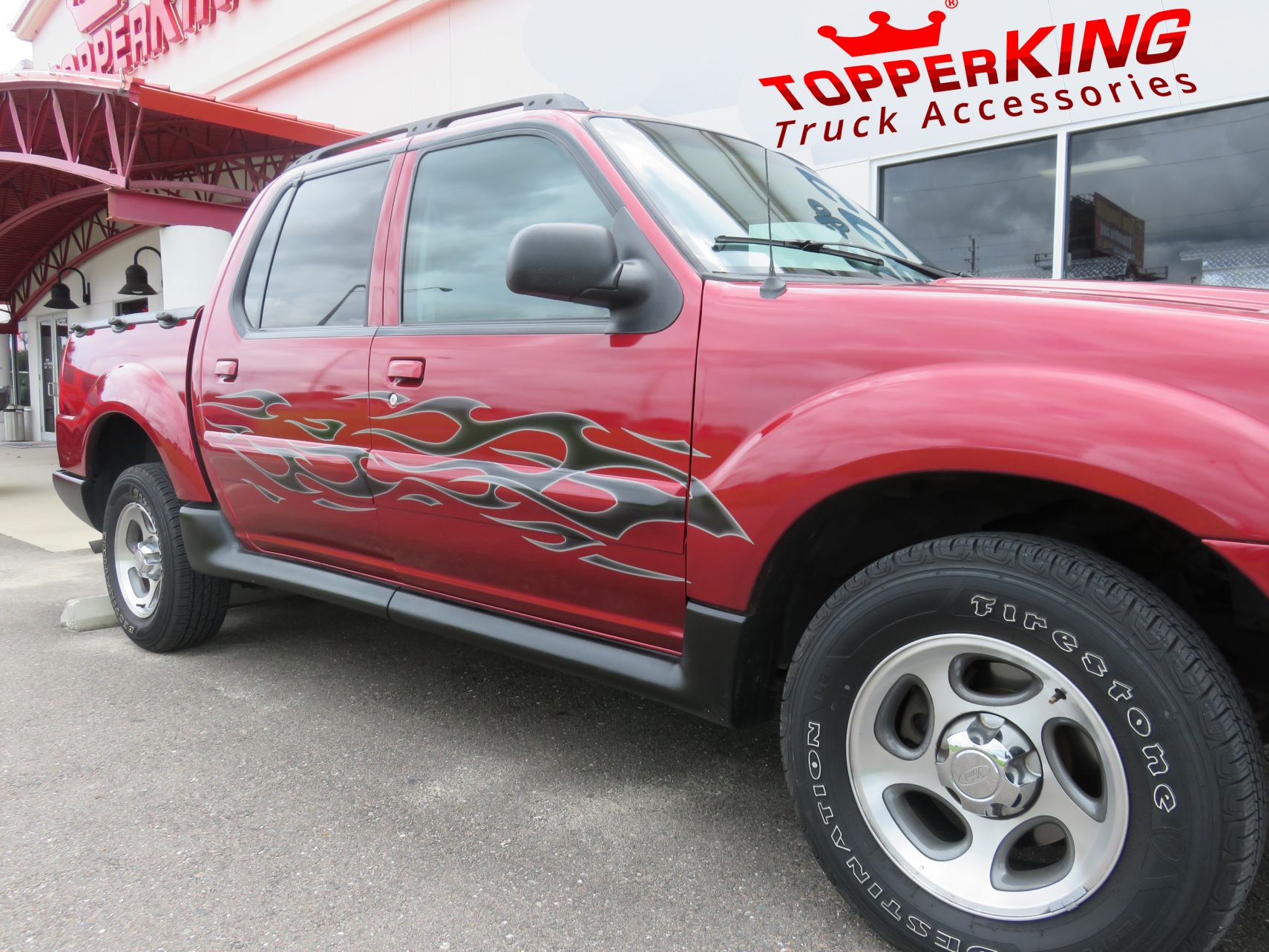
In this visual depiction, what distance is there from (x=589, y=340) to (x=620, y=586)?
599 mm

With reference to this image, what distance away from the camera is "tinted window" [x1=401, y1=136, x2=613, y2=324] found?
2.54 m

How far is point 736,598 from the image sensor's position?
2.10 metres

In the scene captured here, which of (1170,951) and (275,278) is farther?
(275,278)

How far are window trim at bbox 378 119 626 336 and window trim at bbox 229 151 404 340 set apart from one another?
0.09 meters

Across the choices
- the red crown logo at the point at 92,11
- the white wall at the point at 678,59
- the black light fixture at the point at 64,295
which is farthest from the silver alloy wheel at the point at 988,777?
the red crown logo at the point at 92,11

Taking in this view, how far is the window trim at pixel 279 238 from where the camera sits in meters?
2.97

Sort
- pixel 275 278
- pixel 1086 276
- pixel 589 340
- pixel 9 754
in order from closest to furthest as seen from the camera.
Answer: pixel 589 340 → pixel 9 754 → pixel 275 278 → pixel 1086 276

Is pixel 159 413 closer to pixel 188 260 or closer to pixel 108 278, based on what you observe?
pixel 188 260

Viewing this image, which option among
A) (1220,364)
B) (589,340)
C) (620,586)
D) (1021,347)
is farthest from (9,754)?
(1220,364)

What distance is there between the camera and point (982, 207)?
6.41 meters

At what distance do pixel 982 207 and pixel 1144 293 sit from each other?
16.1 ft

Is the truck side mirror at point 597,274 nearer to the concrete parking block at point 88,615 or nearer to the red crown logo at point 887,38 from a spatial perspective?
the concrete parking block at point 88,615

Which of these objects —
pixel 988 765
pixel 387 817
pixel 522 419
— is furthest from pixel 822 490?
pixel 387 817

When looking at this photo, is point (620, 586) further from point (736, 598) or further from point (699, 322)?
point (699, 322)
